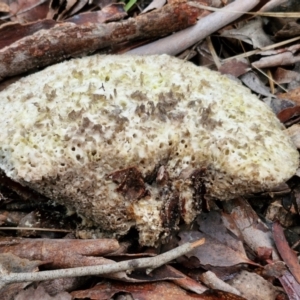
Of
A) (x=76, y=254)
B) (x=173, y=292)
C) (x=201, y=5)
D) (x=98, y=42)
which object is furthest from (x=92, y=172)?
(x=201, y=5)

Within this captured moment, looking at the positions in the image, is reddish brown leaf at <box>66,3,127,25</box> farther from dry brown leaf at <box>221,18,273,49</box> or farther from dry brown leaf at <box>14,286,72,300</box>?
dry brown leaf at <box>14,286,72,300</box>

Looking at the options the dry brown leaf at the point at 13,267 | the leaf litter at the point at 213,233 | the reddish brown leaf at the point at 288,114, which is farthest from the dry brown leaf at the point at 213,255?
the reddish brown leaf at the point at 288,114

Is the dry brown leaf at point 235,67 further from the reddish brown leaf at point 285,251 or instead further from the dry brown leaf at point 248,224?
the reddish brown leaf at point 285,251

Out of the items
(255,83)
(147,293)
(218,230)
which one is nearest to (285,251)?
(218,230)

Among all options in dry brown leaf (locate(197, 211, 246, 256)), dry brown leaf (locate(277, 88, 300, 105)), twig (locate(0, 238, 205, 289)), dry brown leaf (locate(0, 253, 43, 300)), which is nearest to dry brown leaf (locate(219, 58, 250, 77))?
dry brown leaf (locate(277, 88, 300, 105))

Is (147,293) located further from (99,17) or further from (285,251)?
(99,17)
